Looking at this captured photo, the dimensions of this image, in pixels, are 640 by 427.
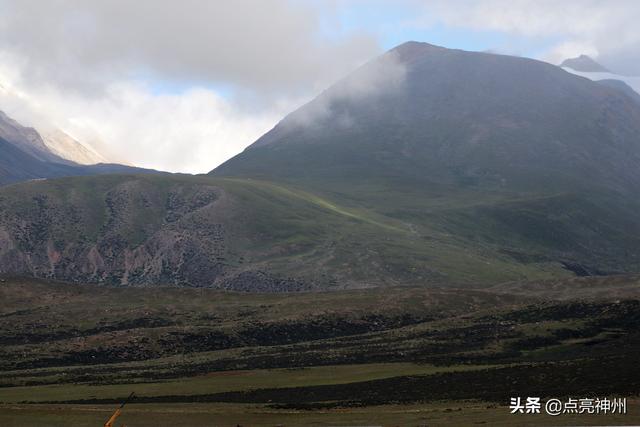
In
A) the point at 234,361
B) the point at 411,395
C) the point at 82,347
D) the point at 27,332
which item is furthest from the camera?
the point at 27,332

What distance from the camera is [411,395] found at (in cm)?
7244

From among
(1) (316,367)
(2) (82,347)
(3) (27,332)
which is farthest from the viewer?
(3) (27,332)

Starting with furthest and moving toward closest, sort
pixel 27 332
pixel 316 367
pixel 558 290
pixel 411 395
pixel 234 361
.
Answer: pixel 558 290 < pixel 27 332 < pixel 234 361 < pixel 316 367 < pixel 411 395

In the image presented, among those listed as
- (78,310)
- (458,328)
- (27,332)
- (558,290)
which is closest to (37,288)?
(78,310)

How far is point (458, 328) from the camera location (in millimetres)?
128125

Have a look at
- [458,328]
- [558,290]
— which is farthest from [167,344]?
[558,290]

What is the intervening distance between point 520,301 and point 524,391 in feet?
319

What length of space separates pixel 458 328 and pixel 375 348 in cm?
1859

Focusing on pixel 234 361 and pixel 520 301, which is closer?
pixel 234 361

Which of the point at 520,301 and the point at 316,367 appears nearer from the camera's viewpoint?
the point at 316,367

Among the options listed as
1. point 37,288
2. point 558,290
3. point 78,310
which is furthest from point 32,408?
point 558,290

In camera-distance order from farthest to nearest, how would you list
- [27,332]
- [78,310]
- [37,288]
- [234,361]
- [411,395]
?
[37,288]
[78,310]
[27,332]
[234,361]
[411,395]

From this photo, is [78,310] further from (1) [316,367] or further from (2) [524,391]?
(2) [524,391]

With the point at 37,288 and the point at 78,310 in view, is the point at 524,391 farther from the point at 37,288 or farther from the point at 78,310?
the point at 37,288
